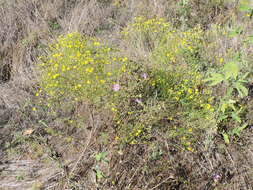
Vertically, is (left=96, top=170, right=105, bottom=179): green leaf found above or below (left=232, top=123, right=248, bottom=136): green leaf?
above

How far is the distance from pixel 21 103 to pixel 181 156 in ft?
6.18

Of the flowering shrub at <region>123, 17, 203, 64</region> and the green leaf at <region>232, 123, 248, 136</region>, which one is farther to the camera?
the flowering shrub at <region>123, 17, 203, 64</region>

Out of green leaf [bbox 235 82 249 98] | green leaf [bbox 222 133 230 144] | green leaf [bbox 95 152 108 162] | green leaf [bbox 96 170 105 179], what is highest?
green leaf [bbox 235 82 249 98]

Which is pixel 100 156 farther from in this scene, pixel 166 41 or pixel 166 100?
pixel 166 41

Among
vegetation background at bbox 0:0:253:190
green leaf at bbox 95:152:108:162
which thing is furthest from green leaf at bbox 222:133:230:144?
green leaf at bbox 95:152:108:162

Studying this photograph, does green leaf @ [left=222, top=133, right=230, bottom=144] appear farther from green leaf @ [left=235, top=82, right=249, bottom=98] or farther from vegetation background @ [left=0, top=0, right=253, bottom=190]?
green leaf @ [left=235, top=82, right=249, bottom=98]

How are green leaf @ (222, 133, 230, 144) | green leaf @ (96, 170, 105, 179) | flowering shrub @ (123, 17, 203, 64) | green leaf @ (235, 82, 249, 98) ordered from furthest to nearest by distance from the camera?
flowering shrub @ (123, 17, 203, 64) → green leaf @ (222, 133, 230, 144) → green leaf @ (96, 170, 105, 179) → green leaf @ (235, 82, 249, 98)

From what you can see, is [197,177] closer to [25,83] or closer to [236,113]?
[236,113]

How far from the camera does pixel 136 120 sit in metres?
2.25

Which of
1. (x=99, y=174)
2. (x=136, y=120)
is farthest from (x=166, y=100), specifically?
(x=99, y=174)

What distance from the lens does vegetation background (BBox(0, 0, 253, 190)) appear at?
2012 millimetres

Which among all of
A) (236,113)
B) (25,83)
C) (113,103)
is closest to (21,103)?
(25,83)

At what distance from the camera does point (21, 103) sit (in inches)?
111

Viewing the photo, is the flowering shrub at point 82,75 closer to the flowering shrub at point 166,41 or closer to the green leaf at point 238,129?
the flowering shrub at point 166,41
